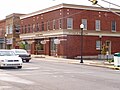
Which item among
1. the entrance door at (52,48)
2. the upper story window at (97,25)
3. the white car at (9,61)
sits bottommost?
the white car at (9,61)

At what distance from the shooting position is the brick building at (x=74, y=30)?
177 feet

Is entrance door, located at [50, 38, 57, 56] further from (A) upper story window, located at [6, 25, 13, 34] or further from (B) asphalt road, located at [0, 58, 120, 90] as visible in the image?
(B) asphalt road, located at [0, 58, 120, 90]

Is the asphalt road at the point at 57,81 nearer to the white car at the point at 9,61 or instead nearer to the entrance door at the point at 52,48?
the white car at the point at 9,61

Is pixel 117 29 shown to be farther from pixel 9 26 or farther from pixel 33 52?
pixel 9 26

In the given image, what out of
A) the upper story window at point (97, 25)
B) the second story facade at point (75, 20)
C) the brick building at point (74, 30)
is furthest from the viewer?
the upper story window at point (97, 25)

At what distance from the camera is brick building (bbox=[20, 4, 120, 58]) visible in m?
54.0

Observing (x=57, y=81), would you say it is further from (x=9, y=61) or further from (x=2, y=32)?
(x=2, y=32)

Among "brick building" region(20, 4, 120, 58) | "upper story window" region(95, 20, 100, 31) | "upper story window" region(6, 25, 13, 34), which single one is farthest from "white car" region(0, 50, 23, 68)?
"upper story window" region(6, 25, 13, 34)

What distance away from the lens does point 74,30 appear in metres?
54.4

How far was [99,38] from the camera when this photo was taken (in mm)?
57438

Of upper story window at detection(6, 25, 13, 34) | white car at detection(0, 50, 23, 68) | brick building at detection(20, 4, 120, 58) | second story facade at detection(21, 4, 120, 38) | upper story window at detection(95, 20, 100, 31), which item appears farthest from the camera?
upper story window at detection(6, 25, 13, 34)

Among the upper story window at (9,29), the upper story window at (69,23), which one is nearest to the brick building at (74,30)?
the upper story window at (69,23)

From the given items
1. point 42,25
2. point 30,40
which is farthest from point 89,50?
point 30,40

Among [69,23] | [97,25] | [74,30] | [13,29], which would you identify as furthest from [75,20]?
[13,29]
